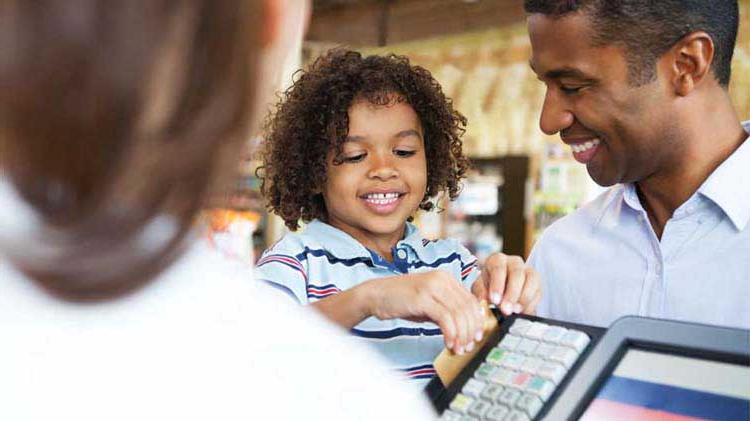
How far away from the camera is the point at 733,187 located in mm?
1204

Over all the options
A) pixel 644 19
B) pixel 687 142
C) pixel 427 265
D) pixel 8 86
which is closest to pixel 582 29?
pixel 644 19

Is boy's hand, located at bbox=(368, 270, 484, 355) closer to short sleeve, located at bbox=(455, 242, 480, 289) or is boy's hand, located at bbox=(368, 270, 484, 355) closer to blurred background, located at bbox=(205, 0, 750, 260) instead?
short sleeve, located at bbox=(455, 242, 480, 289)

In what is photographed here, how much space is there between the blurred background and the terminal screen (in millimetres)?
3699

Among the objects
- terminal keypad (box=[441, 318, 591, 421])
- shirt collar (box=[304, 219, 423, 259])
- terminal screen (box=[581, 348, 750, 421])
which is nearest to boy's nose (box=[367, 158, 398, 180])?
shirt collar (box=[304, 219, 423, 259])

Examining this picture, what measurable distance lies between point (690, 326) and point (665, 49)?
0.80 m

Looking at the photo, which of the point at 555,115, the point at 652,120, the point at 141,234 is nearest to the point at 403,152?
the point at 555,115

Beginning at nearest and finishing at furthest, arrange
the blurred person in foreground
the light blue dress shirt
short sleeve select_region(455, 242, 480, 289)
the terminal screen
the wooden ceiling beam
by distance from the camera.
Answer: the blurred person in foreground → the terminal screen → the light blue dress shirt → short sleeve select_region(455, 242, 480, 289) → the wooden ceiling beam

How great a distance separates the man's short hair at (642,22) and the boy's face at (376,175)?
36cm

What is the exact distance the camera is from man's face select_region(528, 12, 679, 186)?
125cm

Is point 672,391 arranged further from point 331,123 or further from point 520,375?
point 331,123

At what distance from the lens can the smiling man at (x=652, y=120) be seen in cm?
123

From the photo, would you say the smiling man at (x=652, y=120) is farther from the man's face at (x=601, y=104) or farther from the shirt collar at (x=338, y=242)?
the shirt collar at (x=338, y=242)

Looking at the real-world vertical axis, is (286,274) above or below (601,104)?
below

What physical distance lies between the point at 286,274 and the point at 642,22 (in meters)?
Result: 0.69
